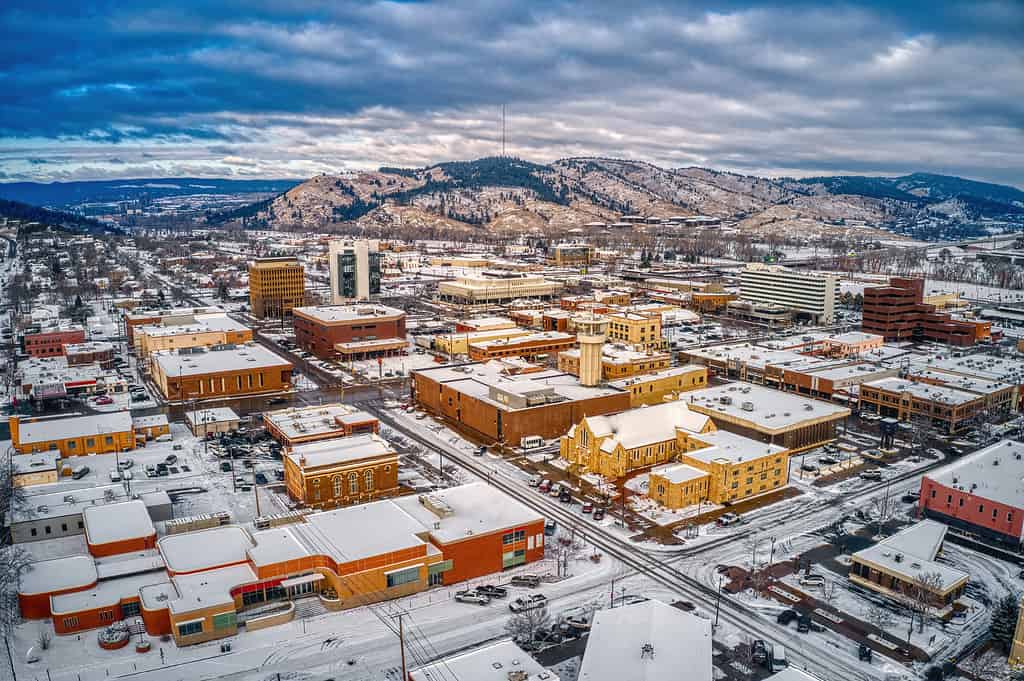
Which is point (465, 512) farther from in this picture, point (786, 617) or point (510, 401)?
point (510, 401)

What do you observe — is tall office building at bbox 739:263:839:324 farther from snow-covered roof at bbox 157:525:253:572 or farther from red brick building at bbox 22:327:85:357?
red brick building at bbox 22:327:85:357

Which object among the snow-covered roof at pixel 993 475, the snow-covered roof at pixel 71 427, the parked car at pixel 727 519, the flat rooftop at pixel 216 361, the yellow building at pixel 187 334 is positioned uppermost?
the yellow building at pixel 187 334

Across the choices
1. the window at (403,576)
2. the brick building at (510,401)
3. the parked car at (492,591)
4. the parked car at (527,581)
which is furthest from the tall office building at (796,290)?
the window at (403,576)

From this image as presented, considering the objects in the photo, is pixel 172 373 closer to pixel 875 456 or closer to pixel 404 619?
pixel 404 619

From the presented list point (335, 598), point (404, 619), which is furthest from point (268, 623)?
point (404, 619)

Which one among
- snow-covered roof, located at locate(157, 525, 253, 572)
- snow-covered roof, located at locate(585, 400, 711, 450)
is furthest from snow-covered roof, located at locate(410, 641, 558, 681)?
snow-covered roof, located at locate(585, 400, 711, 450)

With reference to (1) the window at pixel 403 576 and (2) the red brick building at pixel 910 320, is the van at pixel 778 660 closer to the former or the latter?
(1) the window at pixel 403 576

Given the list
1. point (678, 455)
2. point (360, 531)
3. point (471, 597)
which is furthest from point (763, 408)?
point (360, 531)
